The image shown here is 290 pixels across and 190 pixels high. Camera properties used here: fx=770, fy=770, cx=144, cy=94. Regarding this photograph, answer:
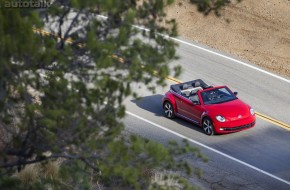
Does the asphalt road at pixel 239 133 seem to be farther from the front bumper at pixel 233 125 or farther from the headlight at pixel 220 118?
the headlight at pixel 220 118

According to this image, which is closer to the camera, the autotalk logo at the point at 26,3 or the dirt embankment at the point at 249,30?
the autotalk logo at the point at 26,3

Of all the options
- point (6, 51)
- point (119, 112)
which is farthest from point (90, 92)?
point (6, 51)

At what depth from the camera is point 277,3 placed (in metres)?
32.4

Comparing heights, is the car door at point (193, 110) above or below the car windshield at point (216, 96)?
below

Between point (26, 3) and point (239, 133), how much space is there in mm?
12934

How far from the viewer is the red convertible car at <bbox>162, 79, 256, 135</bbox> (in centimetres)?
2338

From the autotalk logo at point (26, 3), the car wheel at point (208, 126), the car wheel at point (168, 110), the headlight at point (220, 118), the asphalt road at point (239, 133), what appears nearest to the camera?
the autotalk logo at point (26, 3)

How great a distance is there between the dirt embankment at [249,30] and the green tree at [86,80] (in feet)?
54.4

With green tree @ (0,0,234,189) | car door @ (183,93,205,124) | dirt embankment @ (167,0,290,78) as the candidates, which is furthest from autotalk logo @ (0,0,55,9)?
dirt embankment @ (167,0,290,78)

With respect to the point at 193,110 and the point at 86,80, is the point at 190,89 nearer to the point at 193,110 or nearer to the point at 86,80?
the point at 193,110

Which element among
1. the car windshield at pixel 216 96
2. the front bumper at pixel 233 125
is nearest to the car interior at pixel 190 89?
the car windshield at pixel 216 96

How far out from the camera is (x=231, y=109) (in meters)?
23.5

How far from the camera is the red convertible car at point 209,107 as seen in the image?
23.4 m

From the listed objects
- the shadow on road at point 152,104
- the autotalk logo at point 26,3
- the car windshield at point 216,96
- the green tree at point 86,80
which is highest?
the autotalk logo at point 26,3
